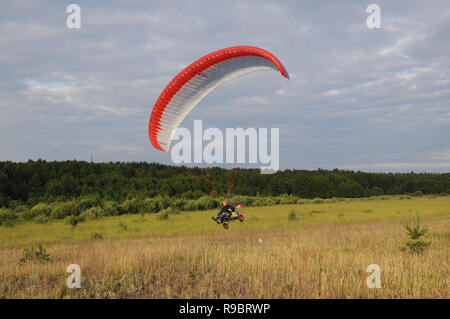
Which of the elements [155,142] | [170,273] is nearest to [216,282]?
[170,273]

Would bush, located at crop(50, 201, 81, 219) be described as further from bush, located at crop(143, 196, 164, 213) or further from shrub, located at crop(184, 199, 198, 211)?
shrub, located at crop(184, 199, 198, 211)

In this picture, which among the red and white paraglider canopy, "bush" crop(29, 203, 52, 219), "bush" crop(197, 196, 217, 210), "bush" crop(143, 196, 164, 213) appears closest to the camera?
the red and white paraglider canopy

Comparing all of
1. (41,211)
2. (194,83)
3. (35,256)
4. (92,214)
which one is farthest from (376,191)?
(35,256)

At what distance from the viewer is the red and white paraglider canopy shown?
12539 mm

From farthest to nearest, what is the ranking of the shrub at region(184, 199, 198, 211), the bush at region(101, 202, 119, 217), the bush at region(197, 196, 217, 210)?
the bush at region(197, 196, 217, 210) → the shrub at region(184, 199, 198, 211) → the bush at region(101, 202, 119, 217)

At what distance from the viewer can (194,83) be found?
1363cm

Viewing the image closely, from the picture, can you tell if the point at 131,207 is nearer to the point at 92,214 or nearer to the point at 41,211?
the point at 92,214

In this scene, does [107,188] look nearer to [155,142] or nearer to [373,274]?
[155,142]

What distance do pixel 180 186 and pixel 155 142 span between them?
3746cm

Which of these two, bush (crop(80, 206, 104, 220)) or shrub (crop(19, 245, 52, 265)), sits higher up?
shrub (crop(19, 245, 52, 265))

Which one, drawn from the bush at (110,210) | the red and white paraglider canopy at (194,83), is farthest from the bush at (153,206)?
the red and white paraglider canopy at (194,83)

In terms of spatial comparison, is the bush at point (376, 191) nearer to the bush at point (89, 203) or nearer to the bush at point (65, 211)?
the bush at point (89, 203)

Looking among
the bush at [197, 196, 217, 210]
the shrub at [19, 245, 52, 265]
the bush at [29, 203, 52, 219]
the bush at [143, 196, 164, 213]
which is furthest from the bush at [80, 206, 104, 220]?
the shrub at [19, 245, 52, 265]

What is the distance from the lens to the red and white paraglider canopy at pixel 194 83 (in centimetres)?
1254
